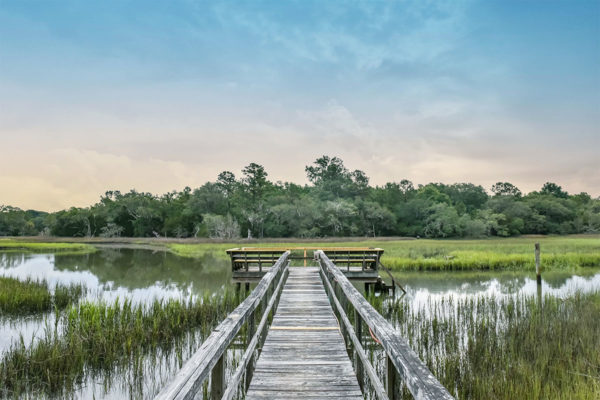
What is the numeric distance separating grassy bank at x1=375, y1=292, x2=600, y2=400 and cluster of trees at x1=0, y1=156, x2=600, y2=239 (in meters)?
52.0

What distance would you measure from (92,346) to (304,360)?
5599mm

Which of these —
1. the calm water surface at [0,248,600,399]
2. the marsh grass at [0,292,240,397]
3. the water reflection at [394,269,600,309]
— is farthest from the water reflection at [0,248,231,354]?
the water reflection at [394,269,600,309]

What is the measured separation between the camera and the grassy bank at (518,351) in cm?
505

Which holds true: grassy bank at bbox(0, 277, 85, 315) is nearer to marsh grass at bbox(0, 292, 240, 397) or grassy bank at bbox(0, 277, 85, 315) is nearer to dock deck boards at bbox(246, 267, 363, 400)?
marsh grass at bbox(0, 292, 240, 397)

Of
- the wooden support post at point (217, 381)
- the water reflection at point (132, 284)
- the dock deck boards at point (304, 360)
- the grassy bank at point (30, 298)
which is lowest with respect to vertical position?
the water reflection at point (132, 284)

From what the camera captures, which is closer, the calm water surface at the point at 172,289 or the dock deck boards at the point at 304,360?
the dock deck boards at the point at 304,360

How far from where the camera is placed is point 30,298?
1145 centimetres

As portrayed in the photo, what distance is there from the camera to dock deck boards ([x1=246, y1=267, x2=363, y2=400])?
11.1 feet

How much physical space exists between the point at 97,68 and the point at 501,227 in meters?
74.7

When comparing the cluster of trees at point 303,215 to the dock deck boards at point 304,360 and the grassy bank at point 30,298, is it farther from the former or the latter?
the dock deck boards at point 304,360

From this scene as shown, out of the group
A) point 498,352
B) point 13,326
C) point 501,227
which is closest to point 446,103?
point 498,352

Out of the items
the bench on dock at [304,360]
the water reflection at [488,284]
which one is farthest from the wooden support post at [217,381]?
the water reflection at [488,284]

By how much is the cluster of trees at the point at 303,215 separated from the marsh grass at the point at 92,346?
5079 centimetres

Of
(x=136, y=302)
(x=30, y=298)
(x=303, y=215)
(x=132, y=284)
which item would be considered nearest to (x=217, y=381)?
(x=136, y=302)
